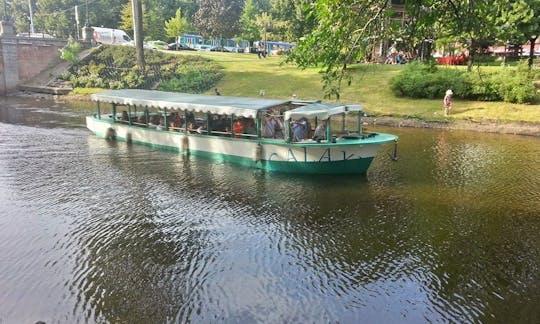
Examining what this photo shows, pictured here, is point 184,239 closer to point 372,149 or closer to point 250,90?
point 372,149

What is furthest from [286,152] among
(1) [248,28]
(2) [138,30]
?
(1) [248,28]

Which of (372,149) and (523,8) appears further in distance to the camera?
(523,8)

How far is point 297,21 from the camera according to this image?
50188mm

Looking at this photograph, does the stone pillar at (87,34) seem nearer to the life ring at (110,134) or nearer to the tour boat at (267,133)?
the life ring at (110,134)

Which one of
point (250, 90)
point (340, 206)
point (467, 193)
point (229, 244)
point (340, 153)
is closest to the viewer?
point (229, 244)

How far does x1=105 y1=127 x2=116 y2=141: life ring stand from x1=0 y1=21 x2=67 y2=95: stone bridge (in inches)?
1312

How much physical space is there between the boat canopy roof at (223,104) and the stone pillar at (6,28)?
32522 mm

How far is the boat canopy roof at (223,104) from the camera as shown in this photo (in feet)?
A: 57.6

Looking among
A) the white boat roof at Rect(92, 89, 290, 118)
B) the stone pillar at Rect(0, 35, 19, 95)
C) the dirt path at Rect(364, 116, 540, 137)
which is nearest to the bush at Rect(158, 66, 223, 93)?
the stone pillar at Rect(0, 35, 19, 95)

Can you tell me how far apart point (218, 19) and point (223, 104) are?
57228 mm

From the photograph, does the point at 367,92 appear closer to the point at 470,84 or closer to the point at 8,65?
the point at 470,84

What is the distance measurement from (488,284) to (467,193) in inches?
261

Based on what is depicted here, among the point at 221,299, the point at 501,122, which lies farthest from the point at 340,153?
the point at 501,122

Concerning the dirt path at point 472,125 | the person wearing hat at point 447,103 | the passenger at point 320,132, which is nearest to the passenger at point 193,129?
the passenger at point 320,132
